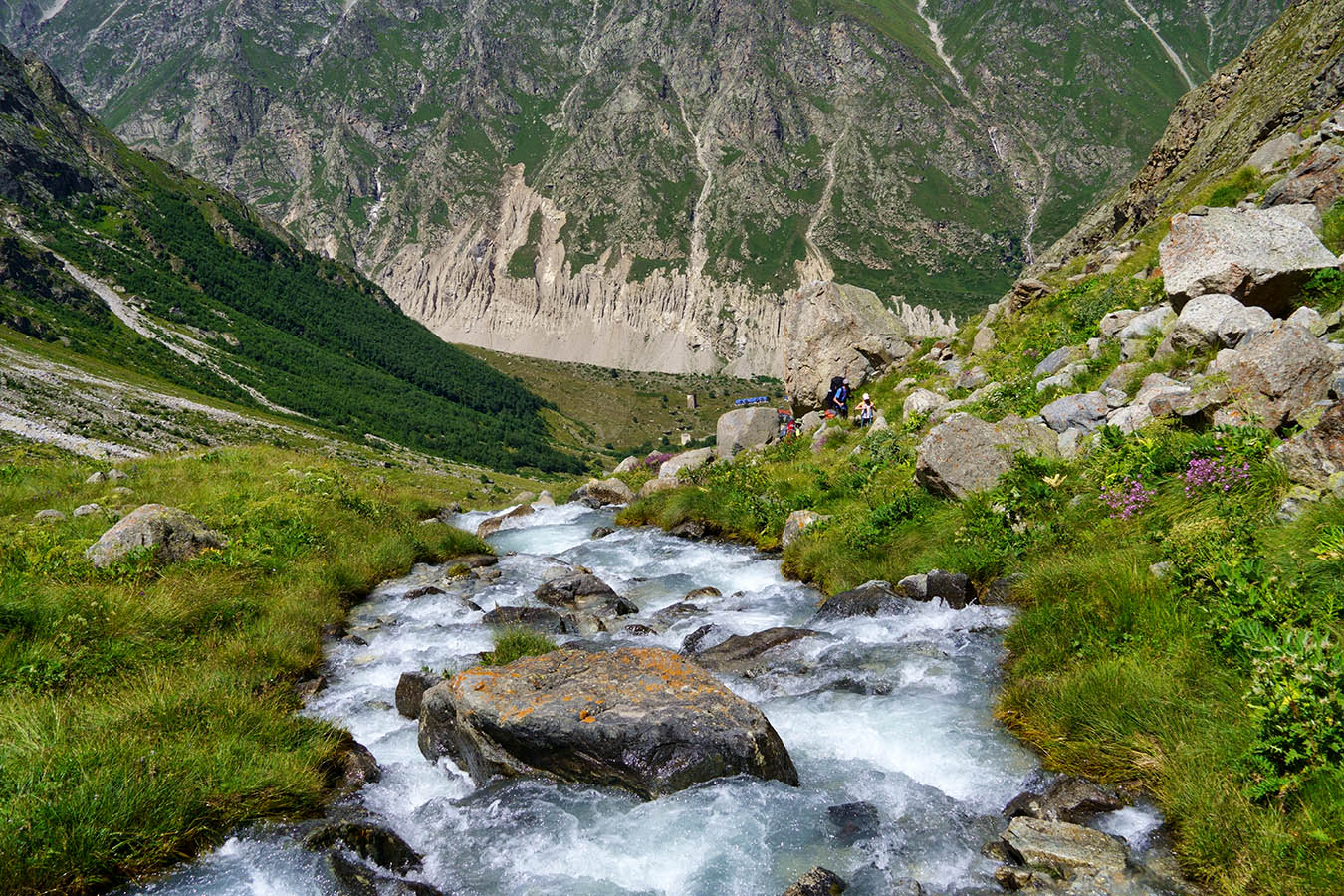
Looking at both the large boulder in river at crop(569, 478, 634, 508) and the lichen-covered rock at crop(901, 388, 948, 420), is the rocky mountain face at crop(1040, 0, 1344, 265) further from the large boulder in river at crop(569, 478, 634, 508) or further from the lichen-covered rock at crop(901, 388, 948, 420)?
the large boulder in river at crop(569, 478, 634, 508)

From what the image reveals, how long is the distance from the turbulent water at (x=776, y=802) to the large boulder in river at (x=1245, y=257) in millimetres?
7547

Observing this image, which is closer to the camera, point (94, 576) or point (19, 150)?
point (94, 576)

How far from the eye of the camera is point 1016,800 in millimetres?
5977

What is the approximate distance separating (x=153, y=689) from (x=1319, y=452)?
40.1 ft

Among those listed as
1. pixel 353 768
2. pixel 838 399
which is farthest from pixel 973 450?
pixel 838 399

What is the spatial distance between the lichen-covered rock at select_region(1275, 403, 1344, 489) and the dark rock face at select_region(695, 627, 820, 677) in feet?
19.8

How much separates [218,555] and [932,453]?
13.5 meters

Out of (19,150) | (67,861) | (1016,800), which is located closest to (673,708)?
(1016,800)

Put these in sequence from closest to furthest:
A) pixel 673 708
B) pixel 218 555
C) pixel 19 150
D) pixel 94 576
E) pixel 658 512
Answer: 1. pixel 673 708
2. pixel 94 576
3. pixel 218 555
4. pixel 658 512
5. pixel 19 150

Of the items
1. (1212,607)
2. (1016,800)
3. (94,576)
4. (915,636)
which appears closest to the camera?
(1016,800)

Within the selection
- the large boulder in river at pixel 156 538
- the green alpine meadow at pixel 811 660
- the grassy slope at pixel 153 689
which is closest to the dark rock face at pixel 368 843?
the green alpine meadow at pixel 811 660

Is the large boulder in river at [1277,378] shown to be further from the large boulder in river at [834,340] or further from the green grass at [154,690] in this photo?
the large boulder in river at [834,340]

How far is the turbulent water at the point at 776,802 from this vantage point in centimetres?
548

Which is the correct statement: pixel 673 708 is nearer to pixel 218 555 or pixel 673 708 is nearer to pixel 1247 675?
pixel 1247 675
